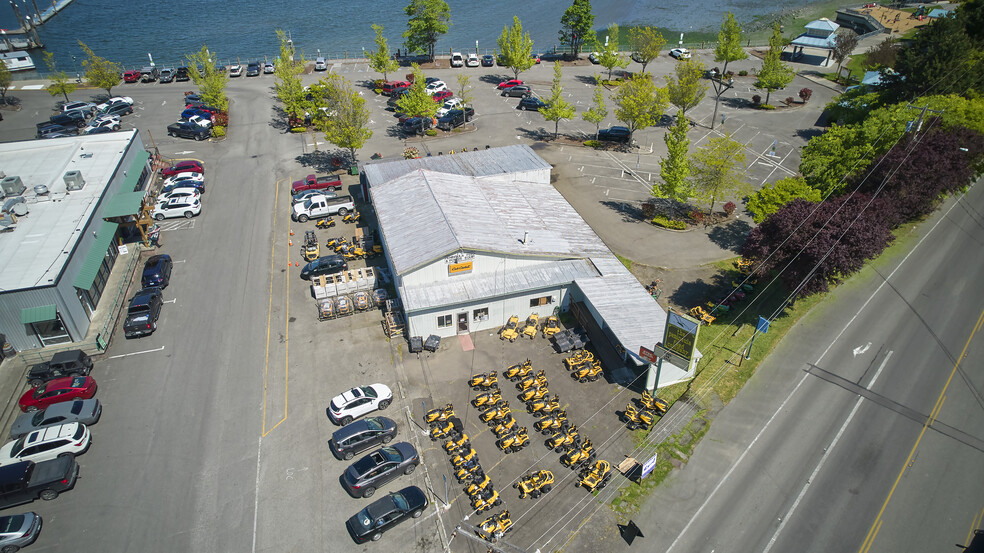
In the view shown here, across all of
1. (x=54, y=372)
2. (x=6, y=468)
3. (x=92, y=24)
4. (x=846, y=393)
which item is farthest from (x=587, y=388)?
(x=92, y=24)

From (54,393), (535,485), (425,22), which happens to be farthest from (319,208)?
(425,22)

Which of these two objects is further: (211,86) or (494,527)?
(211,86)

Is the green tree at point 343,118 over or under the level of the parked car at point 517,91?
over

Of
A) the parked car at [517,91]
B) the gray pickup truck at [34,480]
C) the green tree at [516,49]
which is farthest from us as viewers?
the green tree at [516,49]

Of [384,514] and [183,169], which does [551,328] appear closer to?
[384,514]

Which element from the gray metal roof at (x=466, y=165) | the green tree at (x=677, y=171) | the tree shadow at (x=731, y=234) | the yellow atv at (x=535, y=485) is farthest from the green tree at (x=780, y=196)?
the yellow atv at (x=535, y=485)

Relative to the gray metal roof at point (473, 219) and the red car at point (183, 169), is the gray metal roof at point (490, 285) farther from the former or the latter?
the red car at point (183, 169)

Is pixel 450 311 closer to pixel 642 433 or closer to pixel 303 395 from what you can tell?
pixel 303 395

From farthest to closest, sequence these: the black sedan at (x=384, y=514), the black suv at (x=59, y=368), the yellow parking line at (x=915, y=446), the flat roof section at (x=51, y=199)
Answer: the flat roof section at (x=51, y=199), the black suv at (x=59, y=368), the yellow parking line at (x=915, y=446), the black sedan at (x=384, y=514)
